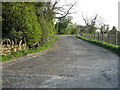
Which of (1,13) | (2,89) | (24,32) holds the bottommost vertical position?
(2,89)

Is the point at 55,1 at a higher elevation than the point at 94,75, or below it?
higher

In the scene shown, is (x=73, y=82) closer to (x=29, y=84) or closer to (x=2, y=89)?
(x=29, y=84)

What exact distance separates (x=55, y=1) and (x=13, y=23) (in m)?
13.7

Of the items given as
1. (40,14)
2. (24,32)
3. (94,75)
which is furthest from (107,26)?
(94,75)

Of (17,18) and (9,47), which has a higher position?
(17,18)

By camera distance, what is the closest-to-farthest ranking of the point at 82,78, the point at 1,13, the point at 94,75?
the point at 82,78, the point at 94,75, the point at 1,13

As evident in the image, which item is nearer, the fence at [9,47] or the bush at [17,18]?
the fence at [9,47]

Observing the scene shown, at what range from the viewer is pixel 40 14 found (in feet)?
55.4

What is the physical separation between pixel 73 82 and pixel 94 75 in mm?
1134

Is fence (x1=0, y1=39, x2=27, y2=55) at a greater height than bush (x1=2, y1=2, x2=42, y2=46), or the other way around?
bush (x1=2, y1=2, x2=42, y2=46)

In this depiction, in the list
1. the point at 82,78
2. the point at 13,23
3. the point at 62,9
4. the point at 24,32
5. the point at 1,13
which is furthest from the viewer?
the point at 62,9

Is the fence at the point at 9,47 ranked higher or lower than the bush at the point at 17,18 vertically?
lower

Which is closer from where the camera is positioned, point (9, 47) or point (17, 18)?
point (9, 47)

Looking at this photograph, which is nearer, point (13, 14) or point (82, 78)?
point (82, 78)
